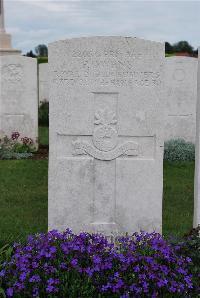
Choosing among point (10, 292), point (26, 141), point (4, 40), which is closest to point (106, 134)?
point (10, 292)

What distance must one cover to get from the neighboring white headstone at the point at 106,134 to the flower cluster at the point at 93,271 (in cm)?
93

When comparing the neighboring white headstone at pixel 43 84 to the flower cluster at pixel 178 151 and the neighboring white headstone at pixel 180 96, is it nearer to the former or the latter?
the neighboring white headstone at pixel 180 96

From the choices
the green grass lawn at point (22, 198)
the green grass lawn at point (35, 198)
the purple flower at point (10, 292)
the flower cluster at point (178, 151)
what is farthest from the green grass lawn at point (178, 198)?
the purple flower at point (10, 292)

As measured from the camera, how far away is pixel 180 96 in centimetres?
1075

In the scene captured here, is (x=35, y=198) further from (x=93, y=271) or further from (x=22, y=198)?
(x=93, y=271)

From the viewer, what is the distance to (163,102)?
16.2 feet

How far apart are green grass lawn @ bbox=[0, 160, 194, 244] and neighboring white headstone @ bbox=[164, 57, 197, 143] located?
1410mm

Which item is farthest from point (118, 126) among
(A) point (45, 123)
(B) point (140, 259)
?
(A) point (45, 123)

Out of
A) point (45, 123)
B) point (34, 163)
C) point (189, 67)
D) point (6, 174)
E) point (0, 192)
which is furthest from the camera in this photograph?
point (45, 123)

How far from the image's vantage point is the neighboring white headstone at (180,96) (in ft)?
34.8

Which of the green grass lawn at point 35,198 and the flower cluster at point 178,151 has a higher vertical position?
the flower cluster at point 178,151

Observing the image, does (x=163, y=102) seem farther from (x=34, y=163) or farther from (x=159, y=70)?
(x=34, y=163)

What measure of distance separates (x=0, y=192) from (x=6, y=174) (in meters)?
1.17

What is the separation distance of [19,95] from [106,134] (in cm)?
617
